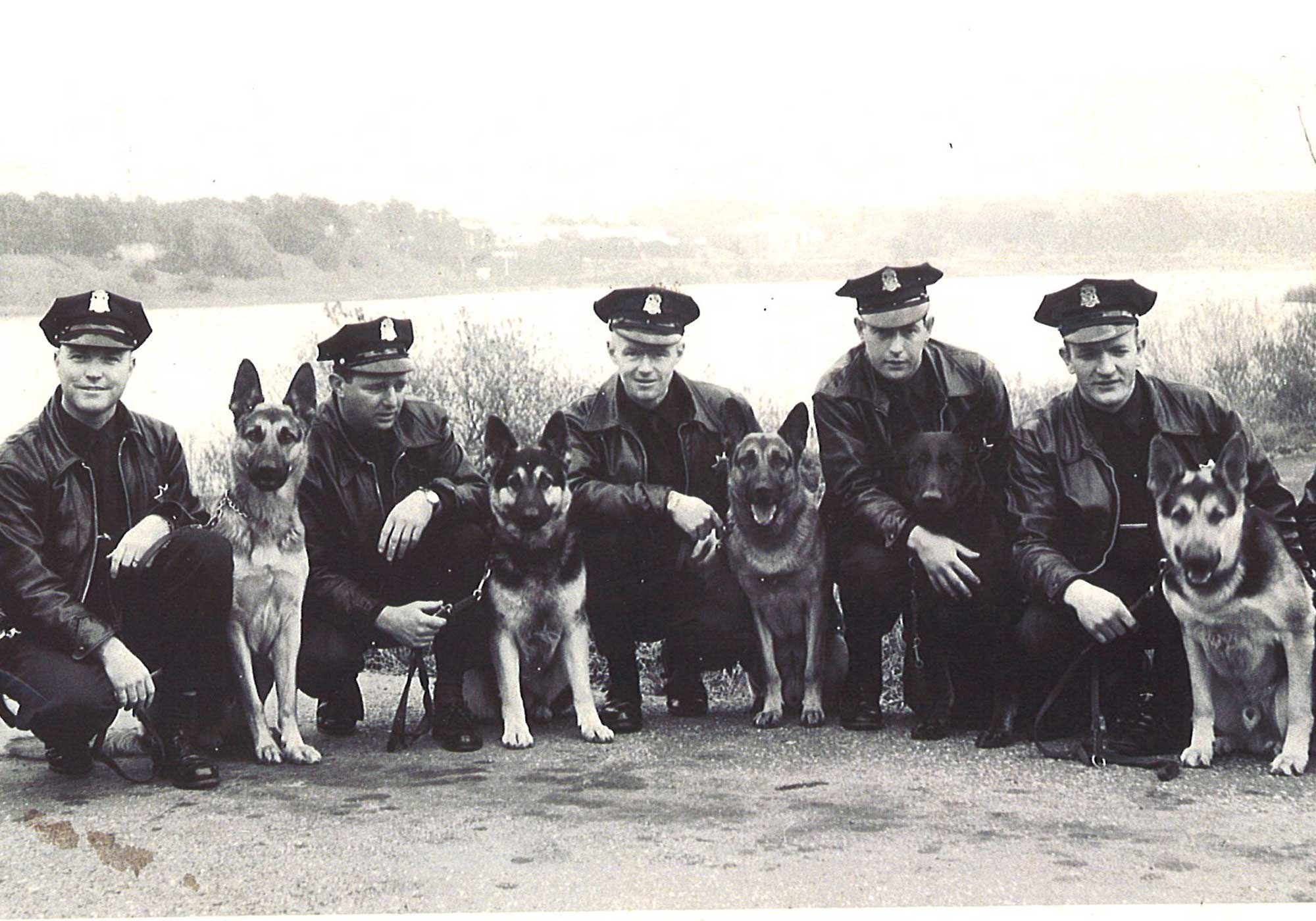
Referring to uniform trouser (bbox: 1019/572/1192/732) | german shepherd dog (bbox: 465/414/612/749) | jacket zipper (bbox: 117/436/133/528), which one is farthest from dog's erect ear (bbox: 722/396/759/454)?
jacket zipper (bbox: 117/436/133/528)

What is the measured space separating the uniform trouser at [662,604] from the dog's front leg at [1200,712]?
1.91 metres

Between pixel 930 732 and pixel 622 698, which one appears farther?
pixel 622 698

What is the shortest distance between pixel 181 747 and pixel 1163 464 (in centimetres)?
402

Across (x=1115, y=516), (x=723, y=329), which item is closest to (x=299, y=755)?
(x=723, y=329)

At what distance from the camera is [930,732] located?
4.90m

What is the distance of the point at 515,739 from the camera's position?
4.91 m

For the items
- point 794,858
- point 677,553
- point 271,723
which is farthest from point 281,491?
point 794,858

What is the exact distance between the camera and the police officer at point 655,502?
534 centimetres

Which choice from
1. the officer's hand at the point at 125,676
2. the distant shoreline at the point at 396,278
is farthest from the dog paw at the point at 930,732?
the officer's hand at the point at 125,676

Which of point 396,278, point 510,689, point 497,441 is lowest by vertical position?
point 510,689

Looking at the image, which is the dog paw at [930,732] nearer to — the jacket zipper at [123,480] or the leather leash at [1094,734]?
the leather leash at [1094,734]

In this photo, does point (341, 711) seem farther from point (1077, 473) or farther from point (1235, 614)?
point (1235, 614)

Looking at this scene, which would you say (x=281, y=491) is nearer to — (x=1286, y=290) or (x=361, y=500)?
(x=361, y=500)

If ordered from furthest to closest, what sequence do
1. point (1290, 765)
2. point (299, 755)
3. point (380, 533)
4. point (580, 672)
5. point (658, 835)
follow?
point (380, 533)
point (580, 672)
point (299, 755)
point (1290, 765)
point (658, 835)
